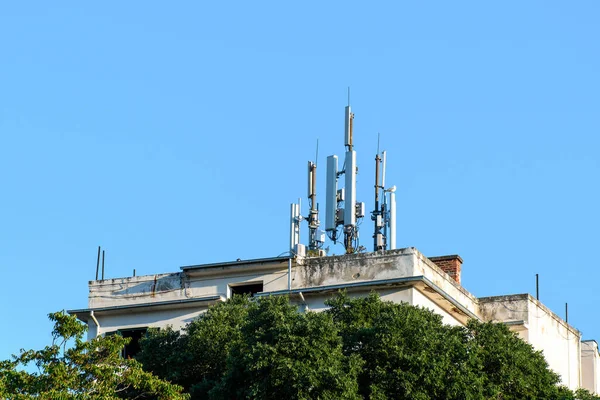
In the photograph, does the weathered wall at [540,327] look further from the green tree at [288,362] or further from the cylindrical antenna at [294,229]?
the green tree at [288,362]

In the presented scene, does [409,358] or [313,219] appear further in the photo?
[313,219]

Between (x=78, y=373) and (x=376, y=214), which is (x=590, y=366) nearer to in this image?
(x=376, y=214)

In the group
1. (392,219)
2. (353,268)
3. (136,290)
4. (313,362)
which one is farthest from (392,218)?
(313,362)

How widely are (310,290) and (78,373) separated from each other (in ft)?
38.5

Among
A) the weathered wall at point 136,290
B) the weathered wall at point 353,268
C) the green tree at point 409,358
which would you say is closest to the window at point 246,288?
the weathered wall at point 353,268

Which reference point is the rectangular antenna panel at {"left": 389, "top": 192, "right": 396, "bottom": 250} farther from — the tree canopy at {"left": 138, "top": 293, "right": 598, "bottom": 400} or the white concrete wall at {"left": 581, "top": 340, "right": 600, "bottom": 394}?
the white concrete wall at {"left": 581, "top": 340, "right": 600, "bottom": 394}

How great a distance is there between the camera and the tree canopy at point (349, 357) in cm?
3653

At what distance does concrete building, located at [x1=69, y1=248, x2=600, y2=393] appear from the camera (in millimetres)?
45625

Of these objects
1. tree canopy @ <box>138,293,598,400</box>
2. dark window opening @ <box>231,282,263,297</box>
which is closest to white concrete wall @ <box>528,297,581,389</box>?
tree canopy @ <box>138,293,598,400</box>

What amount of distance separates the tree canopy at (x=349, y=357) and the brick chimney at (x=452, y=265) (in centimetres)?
848

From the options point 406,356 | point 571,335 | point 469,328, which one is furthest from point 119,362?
point 571,335

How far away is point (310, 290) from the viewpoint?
4578 centimetres

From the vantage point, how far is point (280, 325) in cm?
3734

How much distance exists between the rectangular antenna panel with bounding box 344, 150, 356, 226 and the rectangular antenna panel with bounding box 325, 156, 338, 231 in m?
0.54
